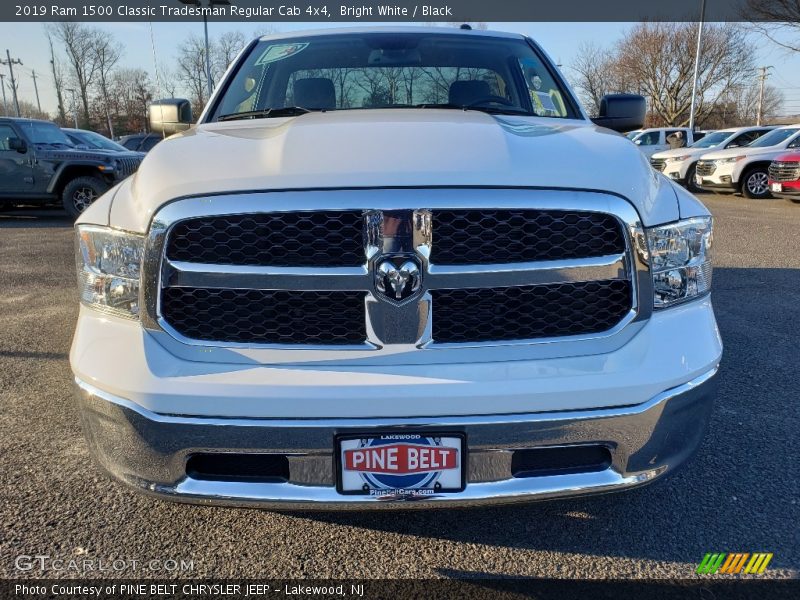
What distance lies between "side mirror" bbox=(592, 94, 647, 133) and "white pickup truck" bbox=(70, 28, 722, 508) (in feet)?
5.15

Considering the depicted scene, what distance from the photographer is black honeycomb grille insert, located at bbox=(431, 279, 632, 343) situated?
5.60 ft

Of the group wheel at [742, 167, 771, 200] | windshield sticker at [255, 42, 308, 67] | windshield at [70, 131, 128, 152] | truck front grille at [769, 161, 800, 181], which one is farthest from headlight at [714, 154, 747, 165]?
windshield sticker at [255, 42, 308, 67]

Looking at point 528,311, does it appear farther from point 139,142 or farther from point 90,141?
point 139,142

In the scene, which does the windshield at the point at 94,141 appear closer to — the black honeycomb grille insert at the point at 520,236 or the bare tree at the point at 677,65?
the black honeycomb grille insert at the point at 520,236

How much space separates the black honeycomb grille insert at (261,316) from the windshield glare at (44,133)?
10.9 m

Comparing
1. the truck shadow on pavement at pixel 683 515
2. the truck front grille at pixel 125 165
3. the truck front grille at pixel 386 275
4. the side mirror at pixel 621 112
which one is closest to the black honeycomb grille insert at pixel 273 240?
the truck front grille at pixel 386 275

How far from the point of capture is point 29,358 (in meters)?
3.88

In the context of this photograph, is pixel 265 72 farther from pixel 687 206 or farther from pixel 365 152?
pixel 687 206

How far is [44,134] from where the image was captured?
10734 mm

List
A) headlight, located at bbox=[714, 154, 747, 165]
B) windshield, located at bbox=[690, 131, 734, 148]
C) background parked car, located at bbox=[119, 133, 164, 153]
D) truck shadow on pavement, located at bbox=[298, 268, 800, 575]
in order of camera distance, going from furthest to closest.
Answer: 1. background parked car, located at bbox=[119, 133, 164, 153]
2. windshield, located at bbox=[690, 131, 734, 148]
3. headlight, located at bbox=[714, 154, 747, 165]
4. truck shadow on pavement, located at bbox=[298, 268, 800, 575]

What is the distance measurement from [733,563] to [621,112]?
2.26 m

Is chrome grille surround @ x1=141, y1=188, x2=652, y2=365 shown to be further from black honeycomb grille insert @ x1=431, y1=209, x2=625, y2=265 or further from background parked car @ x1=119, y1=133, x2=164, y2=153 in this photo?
background parked car @ x1=119, y1=133, x2=164, y2=153

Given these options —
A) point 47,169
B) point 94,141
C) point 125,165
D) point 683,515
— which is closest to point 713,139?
point 125,165

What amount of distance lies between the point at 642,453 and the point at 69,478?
2193 millimetres
